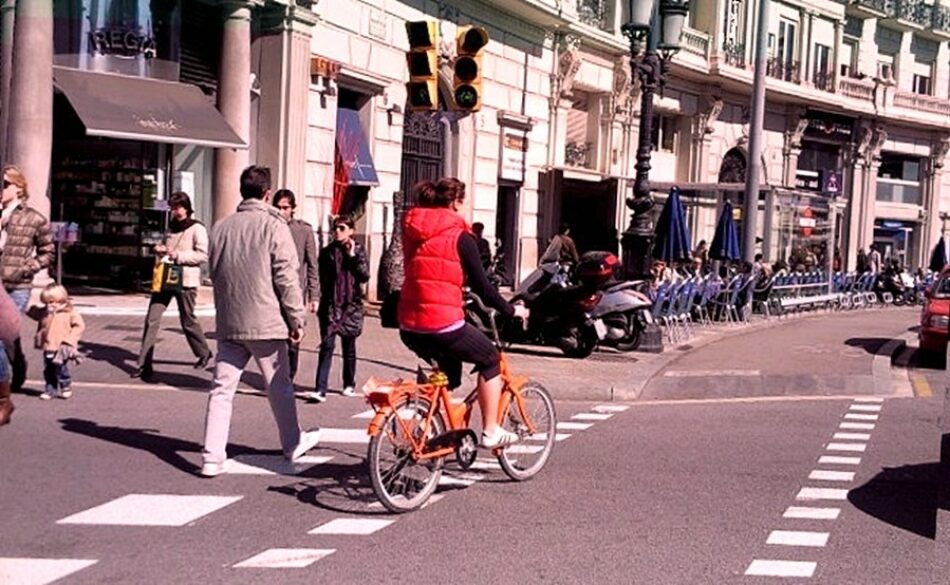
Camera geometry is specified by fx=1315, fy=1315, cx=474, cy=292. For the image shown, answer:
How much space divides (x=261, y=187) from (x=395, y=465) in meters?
2.13

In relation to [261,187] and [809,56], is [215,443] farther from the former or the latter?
[809,56]

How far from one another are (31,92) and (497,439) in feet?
33.1

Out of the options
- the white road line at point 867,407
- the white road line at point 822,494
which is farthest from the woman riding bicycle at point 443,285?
the white road line at point 867,407

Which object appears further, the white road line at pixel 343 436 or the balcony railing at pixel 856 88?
the balcony railing at pixel 856 88

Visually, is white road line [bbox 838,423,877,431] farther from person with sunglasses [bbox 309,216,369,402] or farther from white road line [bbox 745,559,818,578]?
white road line [bbox 745,559,818,578]

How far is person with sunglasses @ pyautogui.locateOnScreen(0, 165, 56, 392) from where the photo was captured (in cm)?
1069

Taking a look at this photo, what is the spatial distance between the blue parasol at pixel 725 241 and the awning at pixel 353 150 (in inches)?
316

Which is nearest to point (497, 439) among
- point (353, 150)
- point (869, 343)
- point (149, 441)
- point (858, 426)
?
point (149, 441)

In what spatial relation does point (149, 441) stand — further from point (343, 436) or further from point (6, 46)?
point (6, 46)

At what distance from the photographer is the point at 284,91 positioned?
19891mm

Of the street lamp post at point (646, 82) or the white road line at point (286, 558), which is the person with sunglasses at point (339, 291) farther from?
the street lamp post at point (646, 82)

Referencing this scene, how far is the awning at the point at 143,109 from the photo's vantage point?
54.7ft

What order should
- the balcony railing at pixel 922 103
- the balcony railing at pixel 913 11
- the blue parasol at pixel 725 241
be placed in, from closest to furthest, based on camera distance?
1. the blue parasol at pixel 725 241
2. the balcony railing at pixel 913 11
3. the balcony railing at pixel 922 103

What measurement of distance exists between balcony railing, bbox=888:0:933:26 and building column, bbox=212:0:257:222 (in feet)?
113
